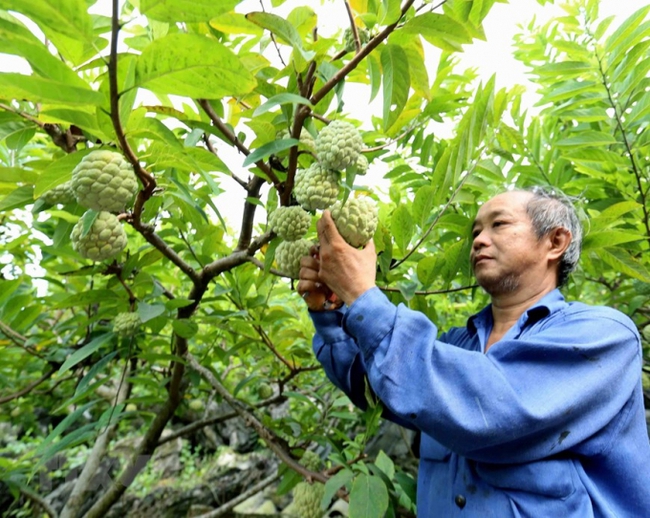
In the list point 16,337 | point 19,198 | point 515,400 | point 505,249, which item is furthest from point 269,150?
point 16,337

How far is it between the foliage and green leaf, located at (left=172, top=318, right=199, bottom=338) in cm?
1

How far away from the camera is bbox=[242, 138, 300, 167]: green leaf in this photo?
111 centimetres

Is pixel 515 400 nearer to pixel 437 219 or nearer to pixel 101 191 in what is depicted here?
pixel 437 219

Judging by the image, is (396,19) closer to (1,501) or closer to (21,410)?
(21,410)

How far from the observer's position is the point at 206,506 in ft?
13.1

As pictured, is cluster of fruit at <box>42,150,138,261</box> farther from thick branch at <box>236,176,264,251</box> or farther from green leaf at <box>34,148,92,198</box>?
thick branch at <box>236,176,264,251</box>

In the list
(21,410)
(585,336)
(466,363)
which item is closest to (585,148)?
(585,336)

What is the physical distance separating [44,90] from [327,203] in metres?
0.62

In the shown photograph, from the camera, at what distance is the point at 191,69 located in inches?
33.2

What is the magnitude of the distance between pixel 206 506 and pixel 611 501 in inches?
138

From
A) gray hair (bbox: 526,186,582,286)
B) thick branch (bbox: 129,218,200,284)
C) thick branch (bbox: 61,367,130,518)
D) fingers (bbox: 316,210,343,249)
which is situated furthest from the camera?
thick branch (bbox: 61,367,130,518)

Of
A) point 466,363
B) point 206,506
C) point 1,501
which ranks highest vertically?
point 466,363

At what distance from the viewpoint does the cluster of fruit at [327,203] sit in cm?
110

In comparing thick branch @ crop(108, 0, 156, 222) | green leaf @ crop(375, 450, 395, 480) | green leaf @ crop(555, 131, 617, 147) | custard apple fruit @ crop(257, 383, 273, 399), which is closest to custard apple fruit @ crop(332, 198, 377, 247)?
thick branch @ crop(108, 0, 156, 222)
